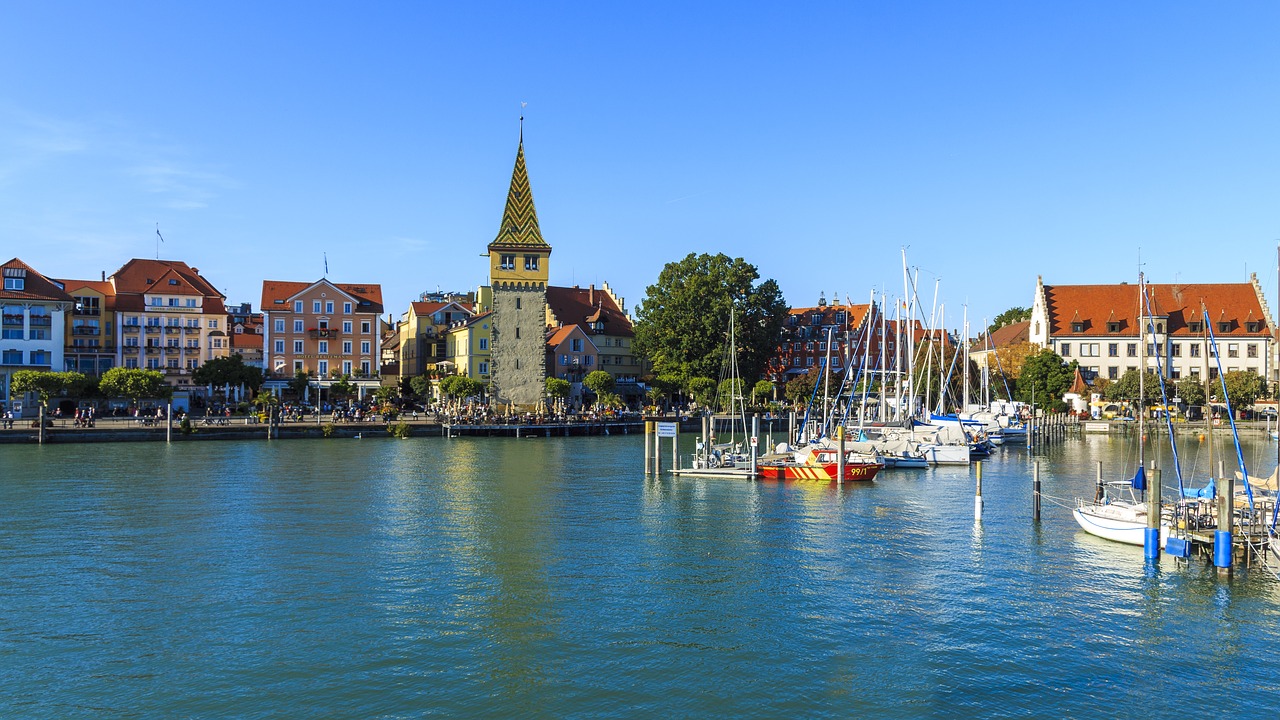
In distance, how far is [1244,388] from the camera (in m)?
95.6

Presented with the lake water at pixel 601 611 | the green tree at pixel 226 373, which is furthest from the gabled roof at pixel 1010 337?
the lake water at pixel 601 611

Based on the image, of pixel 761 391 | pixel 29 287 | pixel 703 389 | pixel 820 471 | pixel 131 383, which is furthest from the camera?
pixel 761 391

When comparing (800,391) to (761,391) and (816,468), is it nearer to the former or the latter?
(761,391)

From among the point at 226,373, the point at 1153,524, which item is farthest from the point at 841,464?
the point at 226,373

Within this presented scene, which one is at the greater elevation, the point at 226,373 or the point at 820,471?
the point at 226,373

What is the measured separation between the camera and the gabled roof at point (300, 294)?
9725 cm

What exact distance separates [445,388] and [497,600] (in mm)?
66324

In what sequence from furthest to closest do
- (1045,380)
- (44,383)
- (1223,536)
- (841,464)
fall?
(1045,380) < (44,383) < (841,464) < (1223,536)

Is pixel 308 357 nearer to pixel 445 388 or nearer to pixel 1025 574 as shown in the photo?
pixel 445 388

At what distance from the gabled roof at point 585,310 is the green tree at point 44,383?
53201 millimetres

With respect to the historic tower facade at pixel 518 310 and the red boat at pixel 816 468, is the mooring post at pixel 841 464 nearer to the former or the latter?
the red boat at pixel 816 468

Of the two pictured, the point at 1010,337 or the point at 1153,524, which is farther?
the point at 1010,337

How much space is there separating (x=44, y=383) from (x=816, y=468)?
59.5 meters

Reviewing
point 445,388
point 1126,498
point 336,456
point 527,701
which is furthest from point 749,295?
point 527,701
